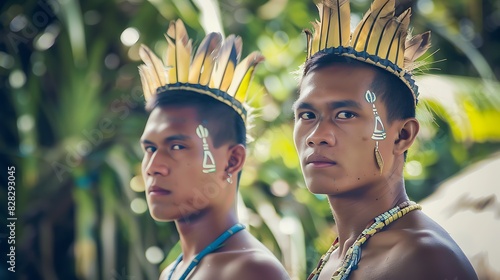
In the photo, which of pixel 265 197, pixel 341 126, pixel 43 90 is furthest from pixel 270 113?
pixel 341 126

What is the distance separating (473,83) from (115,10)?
5.80 ft

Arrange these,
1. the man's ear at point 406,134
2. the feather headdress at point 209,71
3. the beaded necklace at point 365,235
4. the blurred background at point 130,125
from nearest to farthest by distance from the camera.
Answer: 1. the beaded necklace at point 365,235
2. the man's ear at point 406,134
3. the feather headdress at point 209,71
4. the blurred background at point 130,125

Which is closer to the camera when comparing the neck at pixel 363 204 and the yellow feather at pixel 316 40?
the neck at pixel 363 204

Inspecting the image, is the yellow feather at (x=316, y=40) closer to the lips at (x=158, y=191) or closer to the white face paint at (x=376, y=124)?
the white face paint at (x=376, y=124)

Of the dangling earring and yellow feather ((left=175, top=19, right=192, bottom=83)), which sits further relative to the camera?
yellow feather ((left=175, top=19, right=192, bottom=83))

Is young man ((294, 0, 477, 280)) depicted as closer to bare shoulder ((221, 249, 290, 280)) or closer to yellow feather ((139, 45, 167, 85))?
bare shoulder ((221, 249, 290, 280))

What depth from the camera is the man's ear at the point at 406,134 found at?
83.3 inches

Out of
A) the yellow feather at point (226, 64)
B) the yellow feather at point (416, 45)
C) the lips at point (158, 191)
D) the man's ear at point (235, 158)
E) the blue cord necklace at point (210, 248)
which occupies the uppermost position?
the yellow feather at point (226, 64)

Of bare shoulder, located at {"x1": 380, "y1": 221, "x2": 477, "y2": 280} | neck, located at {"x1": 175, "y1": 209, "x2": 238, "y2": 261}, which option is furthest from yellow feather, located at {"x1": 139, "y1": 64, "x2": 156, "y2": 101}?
bare shoulder, located at {"x1": 380, "y1": 221, "x2": 477, "y2": 280}

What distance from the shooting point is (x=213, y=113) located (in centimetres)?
255

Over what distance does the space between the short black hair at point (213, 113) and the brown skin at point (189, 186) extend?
0.02 metres

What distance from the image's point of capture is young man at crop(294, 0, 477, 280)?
205 cm

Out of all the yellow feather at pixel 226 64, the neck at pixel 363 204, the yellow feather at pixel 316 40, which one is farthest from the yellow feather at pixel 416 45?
the yellow feather at pixel 226 64

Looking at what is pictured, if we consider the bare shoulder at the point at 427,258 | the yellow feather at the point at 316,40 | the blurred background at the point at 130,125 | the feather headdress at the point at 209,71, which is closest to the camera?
the bare shoulder at the point at 427,258
